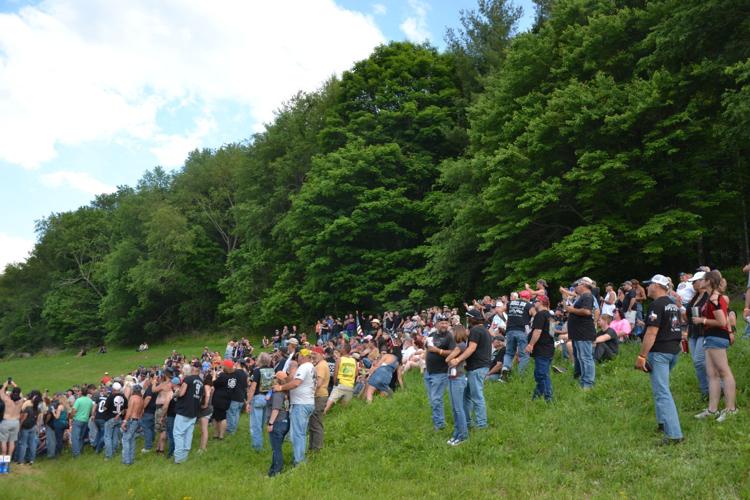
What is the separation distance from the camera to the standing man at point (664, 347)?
7543mm

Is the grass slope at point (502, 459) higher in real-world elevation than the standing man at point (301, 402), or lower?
lower

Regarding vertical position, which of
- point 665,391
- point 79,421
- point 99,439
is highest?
point 665,391

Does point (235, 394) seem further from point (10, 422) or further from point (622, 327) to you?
point (622, 327)

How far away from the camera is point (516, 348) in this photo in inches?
492

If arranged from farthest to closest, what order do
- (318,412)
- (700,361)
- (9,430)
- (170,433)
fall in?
(9,430) → (170,433) → (318,412) → (700,361)

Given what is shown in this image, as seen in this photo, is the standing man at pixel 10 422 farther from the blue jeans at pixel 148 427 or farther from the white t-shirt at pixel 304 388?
the white t-shirt at pixel 304 388

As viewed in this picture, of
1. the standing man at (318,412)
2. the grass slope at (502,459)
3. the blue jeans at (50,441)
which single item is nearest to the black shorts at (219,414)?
the grass slope at (502,459)

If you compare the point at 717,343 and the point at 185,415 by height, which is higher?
the point at 717,343

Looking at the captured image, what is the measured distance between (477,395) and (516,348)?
10.4 ft

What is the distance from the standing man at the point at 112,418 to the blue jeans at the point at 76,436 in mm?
1247

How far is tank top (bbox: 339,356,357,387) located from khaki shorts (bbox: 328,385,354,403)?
97 mm

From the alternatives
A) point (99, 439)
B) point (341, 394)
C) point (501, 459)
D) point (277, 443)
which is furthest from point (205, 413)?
point (501, 459)

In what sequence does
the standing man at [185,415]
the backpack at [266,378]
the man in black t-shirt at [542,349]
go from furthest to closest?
the backpack at [266,378] → the standing man at [185,415] → the man in black t-shirt at [542,349]

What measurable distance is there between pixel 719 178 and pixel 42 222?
244ft
